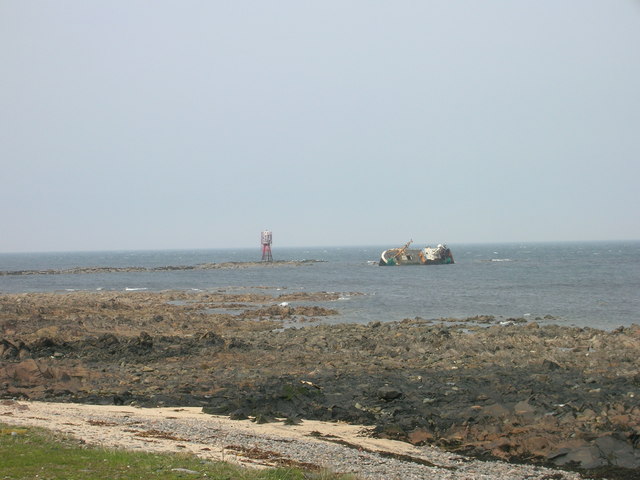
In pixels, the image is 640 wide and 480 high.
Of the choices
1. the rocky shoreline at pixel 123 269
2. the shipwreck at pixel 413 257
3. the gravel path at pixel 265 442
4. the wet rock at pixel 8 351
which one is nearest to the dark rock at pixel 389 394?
the gravel path at pixel 265 442

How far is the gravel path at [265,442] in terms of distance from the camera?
11828 mm

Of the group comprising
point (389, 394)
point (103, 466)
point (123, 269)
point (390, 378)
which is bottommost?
point (390, 378)

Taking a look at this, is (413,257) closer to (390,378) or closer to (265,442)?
(390,378)

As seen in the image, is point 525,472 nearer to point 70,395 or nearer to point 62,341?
point 70,395

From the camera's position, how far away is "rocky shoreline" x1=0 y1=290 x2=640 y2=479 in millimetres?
14613

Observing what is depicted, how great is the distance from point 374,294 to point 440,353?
35.6 meters

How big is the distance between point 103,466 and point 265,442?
4.14 m

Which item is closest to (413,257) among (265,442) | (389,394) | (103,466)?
(389,394)

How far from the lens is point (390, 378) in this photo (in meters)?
21.3

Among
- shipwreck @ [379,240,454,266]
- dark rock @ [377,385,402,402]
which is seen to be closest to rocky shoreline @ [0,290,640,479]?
dark rock @ [377,385,402,402]

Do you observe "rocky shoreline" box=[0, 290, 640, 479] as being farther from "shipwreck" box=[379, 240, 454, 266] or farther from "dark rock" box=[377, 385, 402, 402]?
"shipwreck" box=[379, 240, 454, 266]

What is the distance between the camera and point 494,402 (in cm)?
1738

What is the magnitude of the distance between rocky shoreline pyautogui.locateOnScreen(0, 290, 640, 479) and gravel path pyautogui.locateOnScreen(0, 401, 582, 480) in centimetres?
80

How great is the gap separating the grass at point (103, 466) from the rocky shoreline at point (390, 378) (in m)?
5.36
